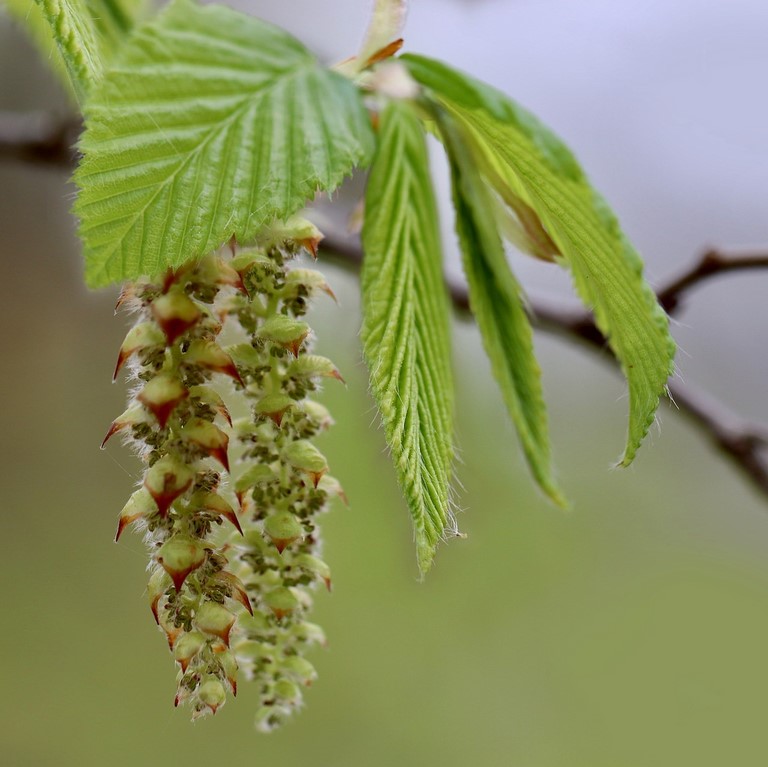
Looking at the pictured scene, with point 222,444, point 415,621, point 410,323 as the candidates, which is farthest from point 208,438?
point 415,621

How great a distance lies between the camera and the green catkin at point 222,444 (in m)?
0.36

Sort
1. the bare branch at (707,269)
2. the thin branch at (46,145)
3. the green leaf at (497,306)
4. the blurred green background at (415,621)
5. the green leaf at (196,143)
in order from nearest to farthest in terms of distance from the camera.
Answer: the green leaf at (196,143) → the green leaf at (497,306) → the bare branch at (707,269) → the thin branch at (46,145) → the blurred green background at (415,621)

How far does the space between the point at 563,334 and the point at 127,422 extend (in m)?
0.61

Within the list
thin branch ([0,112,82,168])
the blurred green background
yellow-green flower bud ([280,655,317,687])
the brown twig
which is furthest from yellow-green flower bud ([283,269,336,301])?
the blurred green background

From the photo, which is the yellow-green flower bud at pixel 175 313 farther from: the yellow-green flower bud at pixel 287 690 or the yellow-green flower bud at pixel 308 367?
the yellow-green flower bud at pixel 287 690

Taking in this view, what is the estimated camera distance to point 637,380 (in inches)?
14.4

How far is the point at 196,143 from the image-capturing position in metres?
0.33

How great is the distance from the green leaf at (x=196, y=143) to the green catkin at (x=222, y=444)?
33 mm

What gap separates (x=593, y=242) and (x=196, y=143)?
0.17m

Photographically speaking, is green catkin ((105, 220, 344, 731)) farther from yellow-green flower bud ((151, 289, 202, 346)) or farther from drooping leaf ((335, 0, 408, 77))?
drooping leaf ((335, 0, 408, 77))

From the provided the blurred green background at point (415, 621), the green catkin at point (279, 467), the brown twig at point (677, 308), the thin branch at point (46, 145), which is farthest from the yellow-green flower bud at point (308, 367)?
the blurred green background at point (415, 621)

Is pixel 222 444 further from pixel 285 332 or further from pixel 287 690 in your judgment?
pixel 287 690

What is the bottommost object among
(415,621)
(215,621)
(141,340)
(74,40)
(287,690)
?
(415,621)

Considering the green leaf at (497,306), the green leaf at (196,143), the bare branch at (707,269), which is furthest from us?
the bare branch at (707,269)
